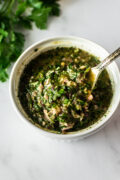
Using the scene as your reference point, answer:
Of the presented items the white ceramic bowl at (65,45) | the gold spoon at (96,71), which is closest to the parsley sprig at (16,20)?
the white ceramic bowl at (65,45)

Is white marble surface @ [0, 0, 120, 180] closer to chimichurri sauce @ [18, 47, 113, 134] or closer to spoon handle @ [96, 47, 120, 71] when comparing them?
chimichurri sauce @ [18, 47, 113, 134]

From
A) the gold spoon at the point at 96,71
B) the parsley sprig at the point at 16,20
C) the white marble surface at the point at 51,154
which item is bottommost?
the white marble surface at the point at 51,154

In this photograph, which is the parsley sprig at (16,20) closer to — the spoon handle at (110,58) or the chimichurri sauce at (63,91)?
the chimichurri sauce at (63,91)

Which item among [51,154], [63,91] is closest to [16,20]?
[63,91]

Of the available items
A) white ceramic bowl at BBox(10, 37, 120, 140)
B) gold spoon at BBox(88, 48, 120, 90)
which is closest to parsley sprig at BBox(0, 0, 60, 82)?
white ceramic bowl at BBox(10, 37, 120, 140)

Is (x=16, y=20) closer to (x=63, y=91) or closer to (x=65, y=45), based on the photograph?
(x=65, y=45)

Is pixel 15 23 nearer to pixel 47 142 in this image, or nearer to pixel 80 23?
pixel 80 23
